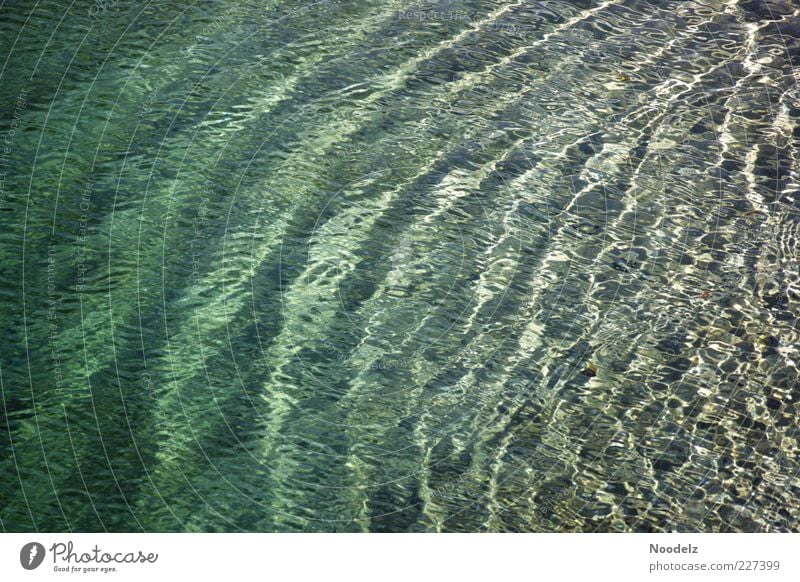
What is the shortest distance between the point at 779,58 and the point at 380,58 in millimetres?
408

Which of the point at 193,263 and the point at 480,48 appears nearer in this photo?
the point at 193,263

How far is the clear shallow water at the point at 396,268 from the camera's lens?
2.31 ft

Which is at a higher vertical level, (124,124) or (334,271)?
(124,124)

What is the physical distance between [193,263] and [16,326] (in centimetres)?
15

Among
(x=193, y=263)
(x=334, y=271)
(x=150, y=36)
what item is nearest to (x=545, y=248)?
(x=334, y=271)

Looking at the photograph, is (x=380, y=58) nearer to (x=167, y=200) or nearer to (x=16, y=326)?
(x=167, y=200)

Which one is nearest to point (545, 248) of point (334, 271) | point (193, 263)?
point (334, 271)

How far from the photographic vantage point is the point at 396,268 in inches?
31.2

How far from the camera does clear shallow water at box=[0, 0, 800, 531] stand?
→ 706 mm

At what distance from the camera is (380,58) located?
0.91 m
